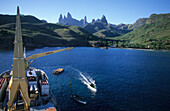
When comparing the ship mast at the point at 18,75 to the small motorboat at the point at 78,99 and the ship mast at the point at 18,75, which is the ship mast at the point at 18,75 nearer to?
the ship mast at the point at 18,75

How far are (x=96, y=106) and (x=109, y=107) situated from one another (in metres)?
4.47

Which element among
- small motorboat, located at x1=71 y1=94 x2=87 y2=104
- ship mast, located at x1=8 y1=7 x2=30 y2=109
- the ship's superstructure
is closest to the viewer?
ship mast, located at x1=8 y1=7 x2=30 y2=109

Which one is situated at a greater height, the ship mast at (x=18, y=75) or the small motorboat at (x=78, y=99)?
the ship mast at (x=18, y=75)

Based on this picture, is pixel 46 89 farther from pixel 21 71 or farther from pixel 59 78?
pixel 59 78

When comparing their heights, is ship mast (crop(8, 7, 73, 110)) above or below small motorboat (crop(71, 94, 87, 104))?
above

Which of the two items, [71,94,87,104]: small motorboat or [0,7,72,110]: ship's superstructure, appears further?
[71,94,87,104]: small motorboat

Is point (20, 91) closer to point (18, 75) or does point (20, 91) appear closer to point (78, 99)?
point (18, 75)

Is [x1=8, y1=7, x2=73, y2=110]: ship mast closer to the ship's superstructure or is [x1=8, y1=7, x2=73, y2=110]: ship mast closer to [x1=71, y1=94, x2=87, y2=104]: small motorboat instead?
the ship's superstructure

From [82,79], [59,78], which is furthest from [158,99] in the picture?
[59,78]

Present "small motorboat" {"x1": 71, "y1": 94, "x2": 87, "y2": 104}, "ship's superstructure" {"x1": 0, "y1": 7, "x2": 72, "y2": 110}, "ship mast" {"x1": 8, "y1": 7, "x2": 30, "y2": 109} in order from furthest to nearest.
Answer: "small motorboat" {"x1": 71, "y1": 94, "x2": 87, "y2": 104} → "ship's superstructure" {"x1": 0, "y1": 7, "x2": 72, "y2": 110} → "ship mast" {"x1": 8, "y1": 7, "x2": 30, "y2": 109}

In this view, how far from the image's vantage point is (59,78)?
71562mm

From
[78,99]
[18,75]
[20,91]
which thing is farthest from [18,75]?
[78,99]

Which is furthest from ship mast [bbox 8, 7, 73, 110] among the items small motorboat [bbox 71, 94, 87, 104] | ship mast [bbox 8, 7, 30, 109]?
small motorboat [bbox 71, 94, 87, 104]

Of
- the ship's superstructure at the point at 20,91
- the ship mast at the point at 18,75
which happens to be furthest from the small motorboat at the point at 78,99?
the ship mast at the point at 18,75
